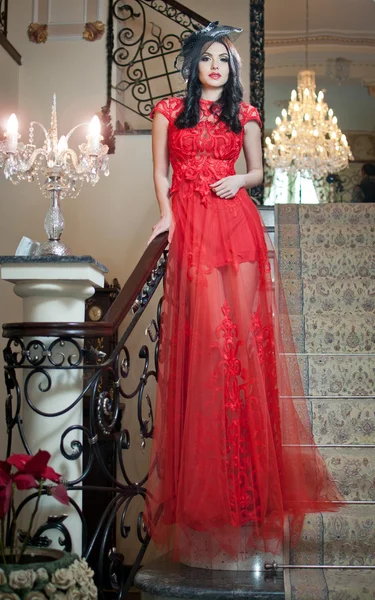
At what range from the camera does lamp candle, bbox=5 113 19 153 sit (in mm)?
4557

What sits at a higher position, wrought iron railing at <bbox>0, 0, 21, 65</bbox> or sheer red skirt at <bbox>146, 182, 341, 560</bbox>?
wrought iron railing at <bbox>0, 0, 21, 65</bbox>

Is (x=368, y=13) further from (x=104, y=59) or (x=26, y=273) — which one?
(x=26, y=273)

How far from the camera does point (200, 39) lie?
337 cm

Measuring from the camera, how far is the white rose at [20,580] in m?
1.78

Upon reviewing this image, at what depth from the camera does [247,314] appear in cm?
302

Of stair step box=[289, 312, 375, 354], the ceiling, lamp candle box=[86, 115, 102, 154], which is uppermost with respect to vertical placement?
the ceiling

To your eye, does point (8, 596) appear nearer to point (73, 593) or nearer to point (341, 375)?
point (73, 593)

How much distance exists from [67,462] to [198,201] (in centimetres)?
118

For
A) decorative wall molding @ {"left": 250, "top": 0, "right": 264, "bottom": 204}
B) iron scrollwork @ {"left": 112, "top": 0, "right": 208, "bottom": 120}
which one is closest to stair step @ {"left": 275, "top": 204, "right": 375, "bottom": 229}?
decorative wall molding @ {"left": 250, "top": 0, "right": 264, "bottom": 204}

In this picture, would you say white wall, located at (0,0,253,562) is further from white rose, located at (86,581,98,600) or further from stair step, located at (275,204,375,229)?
white rose, located at (86,581,98,600)

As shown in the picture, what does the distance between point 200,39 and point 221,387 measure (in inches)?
60.5

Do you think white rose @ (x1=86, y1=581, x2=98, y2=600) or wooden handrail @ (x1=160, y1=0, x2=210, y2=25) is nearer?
white rose @ (x1=86, y1=581, x2=98, y2=600)

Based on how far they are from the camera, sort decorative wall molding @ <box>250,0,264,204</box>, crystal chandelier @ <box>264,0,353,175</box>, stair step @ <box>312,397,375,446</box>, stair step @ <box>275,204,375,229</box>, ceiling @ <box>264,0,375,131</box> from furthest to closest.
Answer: ceiling @ <box>264,0,375,131</box> < crystal chandelier @ <box>264,0,353,175</box> < decorative wall molding @ <box>250,0,264,204</box> < stair step @ <box>275,204,375,229</box> < stair step @ <box>312,397,375,446</box>

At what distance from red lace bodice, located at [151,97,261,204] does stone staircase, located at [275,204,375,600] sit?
130 cm
